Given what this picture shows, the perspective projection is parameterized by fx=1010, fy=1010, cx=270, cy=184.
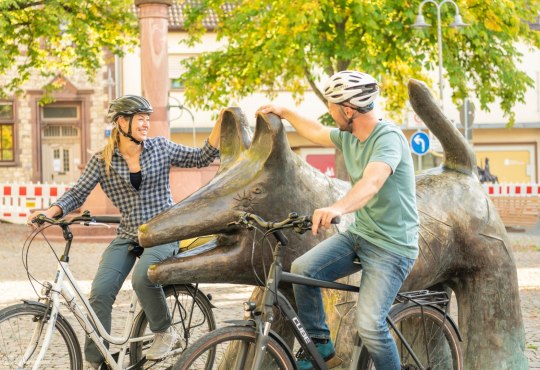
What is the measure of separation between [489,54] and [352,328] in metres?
17.7

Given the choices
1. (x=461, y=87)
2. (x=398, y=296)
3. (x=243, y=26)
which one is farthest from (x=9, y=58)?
(x=398, y=296)

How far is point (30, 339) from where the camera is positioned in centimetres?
489

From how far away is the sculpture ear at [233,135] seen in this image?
508 centimetres

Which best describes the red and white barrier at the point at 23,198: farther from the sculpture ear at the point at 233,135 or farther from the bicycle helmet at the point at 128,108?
the sculpture ear at the point at 233,135

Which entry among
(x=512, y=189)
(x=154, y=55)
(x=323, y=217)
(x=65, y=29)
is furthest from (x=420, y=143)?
(x=323, y=217)

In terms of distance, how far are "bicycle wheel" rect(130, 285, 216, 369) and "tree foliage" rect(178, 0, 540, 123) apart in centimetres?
1423

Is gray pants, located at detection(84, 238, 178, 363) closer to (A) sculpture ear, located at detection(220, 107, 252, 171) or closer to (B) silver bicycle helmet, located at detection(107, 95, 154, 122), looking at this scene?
(A) sculpture ear, located at detection(220, 107, 252, 171)

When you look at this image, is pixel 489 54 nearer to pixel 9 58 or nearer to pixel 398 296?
pixel 9 58

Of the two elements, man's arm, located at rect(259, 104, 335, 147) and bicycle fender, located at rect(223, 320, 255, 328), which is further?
man's arm, located at rect(259, 104, 335, 147)

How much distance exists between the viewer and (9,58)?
20906mm

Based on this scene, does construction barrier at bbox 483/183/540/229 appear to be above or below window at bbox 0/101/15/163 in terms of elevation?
below

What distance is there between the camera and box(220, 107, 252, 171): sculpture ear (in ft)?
16.7

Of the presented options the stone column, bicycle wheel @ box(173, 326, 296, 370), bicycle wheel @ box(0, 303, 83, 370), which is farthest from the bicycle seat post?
the stone column

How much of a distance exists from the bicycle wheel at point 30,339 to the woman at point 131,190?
284 mm
